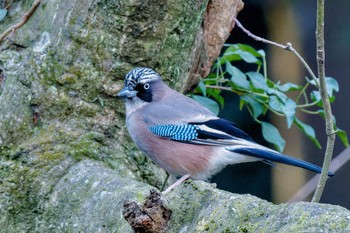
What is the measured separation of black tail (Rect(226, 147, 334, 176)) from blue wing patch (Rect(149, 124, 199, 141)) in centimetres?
19

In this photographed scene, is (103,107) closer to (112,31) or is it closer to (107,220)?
(112,31)

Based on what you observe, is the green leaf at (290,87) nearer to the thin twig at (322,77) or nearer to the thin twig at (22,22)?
the thin twig at (22,22)

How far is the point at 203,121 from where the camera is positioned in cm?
371

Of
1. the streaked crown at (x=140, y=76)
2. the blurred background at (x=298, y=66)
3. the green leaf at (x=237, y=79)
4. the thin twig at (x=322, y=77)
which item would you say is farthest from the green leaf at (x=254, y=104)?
the thin twig at (x=322, y=77)

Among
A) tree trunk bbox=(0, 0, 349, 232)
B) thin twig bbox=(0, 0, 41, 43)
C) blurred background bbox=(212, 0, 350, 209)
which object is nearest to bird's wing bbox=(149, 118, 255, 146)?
tree trunk bbox=(0, 0, 349, 232)

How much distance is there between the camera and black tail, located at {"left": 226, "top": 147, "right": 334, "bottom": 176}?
3.41 m

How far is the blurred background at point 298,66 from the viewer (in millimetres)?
5332

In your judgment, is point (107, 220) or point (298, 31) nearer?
point (107, 220)

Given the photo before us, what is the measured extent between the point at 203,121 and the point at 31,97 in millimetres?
790

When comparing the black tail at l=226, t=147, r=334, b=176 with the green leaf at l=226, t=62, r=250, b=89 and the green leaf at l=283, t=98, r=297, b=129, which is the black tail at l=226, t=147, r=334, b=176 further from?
the green leaf at l=226, t=62, r=250, b=89

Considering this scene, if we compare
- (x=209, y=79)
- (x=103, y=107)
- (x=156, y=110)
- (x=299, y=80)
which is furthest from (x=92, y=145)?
(x=299, y=80)

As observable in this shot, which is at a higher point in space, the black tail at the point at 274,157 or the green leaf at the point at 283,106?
the green leaf at the point at 283,106

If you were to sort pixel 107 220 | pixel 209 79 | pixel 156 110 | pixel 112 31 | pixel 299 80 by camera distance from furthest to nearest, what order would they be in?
pixel 299 80 < pixel 209 79 < pixel 156 110 < pixel 112 31 < pixel 107 220

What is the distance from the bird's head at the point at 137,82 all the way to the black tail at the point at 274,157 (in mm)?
486
